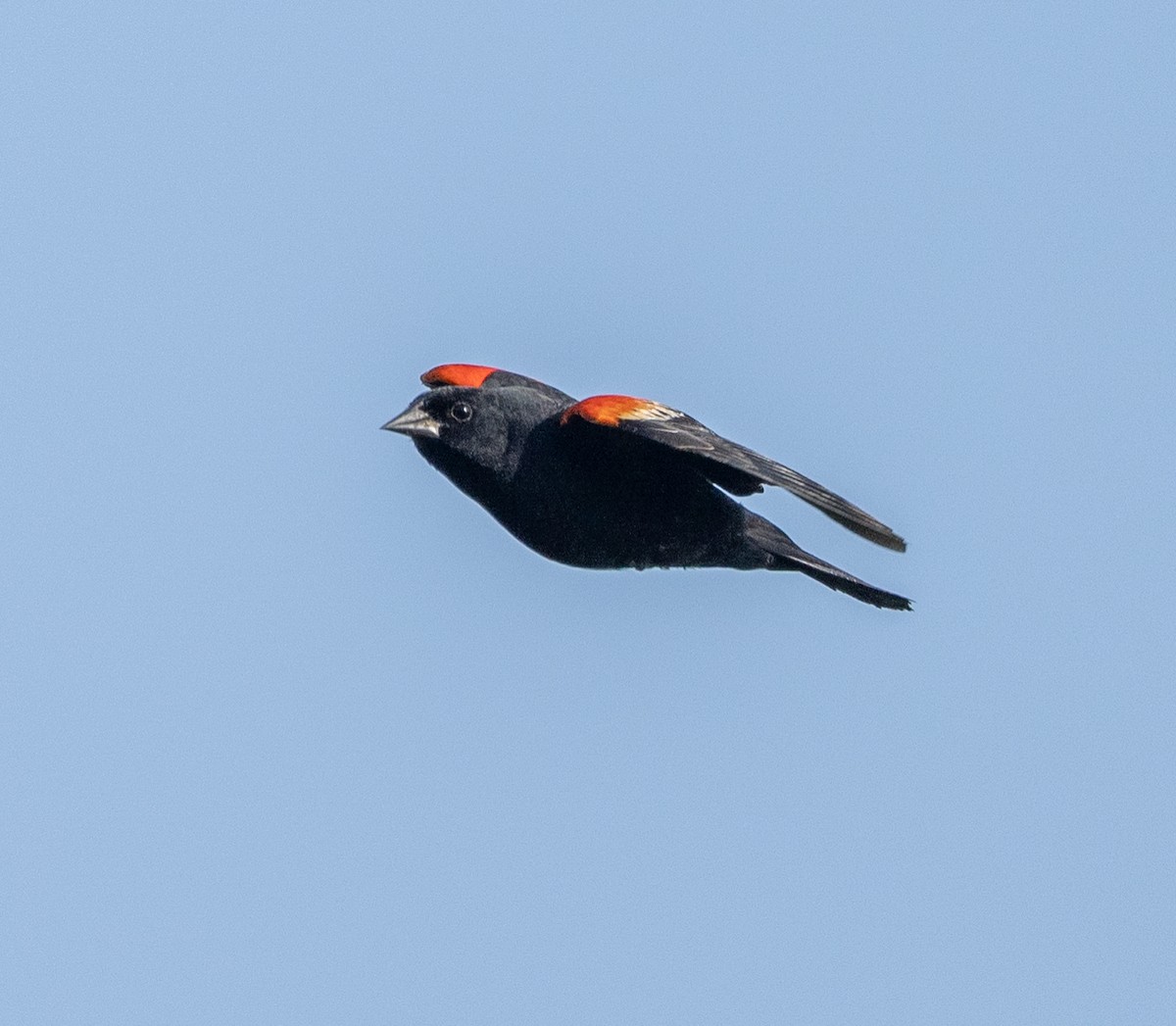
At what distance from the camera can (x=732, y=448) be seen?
10.9m

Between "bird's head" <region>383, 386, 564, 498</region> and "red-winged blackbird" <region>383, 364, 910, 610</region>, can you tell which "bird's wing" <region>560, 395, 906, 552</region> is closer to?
"red-winged blackbird" <region>383, 364, 910, 610</region>

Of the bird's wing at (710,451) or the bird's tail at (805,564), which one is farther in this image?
the bird's tail at (805,564)

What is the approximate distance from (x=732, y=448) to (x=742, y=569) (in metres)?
1.41

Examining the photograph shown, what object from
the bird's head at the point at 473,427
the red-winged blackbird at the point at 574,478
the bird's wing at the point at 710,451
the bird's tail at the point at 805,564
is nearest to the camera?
the bird's wing at the point at 710,451

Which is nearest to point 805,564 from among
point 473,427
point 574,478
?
point 574,478

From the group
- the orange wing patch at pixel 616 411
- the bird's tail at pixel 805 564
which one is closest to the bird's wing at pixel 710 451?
the orange wing patch at pixel 616 411

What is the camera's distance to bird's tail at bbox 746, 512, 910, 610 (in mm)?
12000

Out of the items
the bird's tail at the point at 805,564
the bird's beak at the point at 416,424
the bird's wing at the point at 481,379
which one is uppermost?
the bird's wing at the point at 481,379

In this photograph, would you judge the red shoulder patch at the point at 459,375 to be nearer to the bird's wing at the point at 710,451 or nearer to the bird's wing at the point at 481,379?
the bird's wing at the point at 481,379

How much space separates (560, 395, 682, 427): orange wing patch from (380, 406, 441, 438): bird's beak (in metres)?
0.82

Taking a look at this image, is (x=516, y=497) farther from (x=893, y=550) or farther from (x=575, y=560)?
(x=893, y=550)

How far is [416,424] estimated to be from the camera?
11438mm

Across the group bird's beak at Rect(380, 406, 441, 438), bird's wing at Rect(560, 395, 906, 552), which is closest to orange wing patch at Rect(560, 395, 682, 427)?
bird's wing at Rect(560, 395, 906, 552)

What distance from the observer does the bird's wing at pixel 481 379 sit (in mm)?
11992
